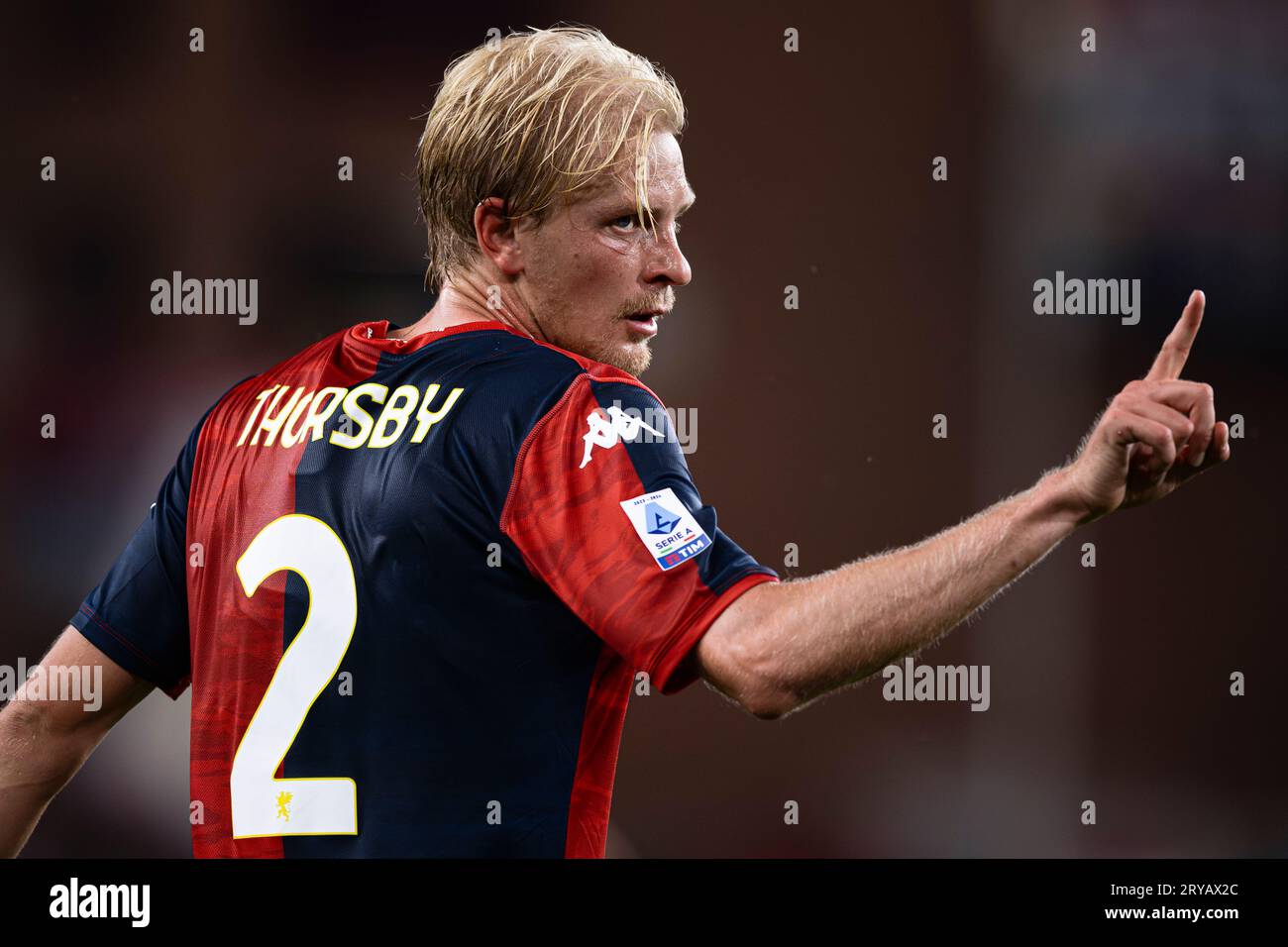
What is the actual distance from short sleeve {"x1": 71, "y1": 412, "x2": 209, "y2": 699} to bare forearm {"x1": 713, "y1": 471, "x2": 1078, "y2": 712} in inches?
35.3

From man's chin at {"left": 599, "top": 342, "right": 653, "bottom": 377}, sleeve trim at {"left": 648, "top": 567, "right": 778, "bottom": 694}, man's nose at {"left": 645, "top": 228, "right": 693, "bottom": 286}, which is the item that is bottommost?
sleeve trim at {"left": 648, "top": 567, "right": 778, "bottom": 694}

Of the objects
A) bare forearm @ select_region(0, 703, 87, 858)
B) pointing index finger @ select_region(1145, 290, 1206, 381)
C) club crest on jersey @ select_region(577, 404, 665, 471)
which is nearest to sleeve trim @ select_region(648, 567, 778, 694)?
club crest on jersey @ select_region(577, 404, 665, 471)

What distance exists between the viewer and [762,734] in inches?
201

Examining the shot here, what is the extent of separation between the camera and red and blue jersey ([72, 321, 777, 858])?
1.59m

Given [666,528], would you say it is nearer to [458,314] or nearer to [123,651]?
[458,314]

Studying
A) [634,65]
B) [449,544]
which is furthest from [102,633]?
[634,65]

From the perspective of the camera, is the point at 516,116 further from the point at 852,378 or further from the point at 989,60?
the point at 989,60

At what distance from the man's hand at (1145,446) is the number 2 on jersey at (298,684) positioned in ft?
2.92

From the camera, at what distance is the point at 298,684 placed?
5.68 ft

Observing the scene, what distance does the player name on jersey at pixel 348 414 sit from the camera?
172cm

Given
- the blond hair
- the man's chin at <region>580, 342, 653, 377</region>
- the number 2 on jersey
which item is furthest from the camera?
the man's chin at <region>580, 342, 653, 377</region>

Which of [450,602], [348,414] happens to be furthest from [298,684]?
[348,414]

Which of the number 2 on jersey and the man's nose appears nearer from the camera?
the number 2 on jersey

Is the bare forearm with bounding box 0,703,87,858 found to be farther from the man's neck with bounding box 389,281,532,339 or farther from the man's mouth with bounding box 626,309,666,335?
the man's mouth with bounding box 626,309,666,335
